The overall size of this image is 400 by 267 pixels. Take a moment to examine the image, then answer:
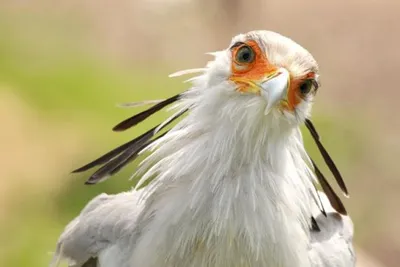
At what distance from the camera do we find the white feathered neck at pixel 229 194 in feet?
3.27

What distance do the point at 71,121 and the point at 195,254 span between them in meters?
1.37

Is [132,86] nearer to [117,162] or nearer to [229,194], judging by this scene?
[117,162]

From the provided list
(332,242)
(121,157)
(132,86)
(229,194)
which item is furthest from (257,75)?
(132,86)

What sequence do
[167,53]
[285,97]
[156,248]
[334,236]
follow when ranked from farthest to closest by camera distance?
[167,53] < [334,236] < [156,248] < [285,97]

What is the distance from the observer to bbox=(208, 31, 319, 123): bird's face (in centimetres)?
94

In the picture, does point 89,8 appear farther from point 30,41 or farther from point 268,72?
point 268,72

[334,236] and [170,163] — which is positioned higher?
[170,163]

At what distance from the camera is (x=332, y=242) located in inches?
49.3

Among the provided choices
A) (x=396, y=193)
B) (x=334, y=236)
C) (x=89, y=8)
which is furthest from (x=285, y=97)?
(x=89, y=8)

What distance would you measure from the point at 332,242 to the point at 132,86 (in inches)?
54.9

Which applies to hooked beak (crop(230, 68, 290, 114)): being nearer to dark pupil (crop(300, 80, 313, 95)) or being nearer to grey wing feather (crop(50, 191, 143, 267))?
dark pupil (crop(300, 80, 313, 95))

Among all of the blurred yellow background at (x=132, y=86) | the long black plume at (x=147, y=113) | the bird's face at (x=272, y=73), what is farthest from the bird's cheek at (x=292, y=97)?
the blurred yellow background at (x=132, y=86)

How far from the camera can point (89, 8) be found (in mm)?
3045

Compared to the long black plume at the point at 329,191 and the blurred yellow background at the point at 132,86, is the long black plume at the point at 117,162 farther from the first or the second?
the blurred yellow background at the point at 132,86
